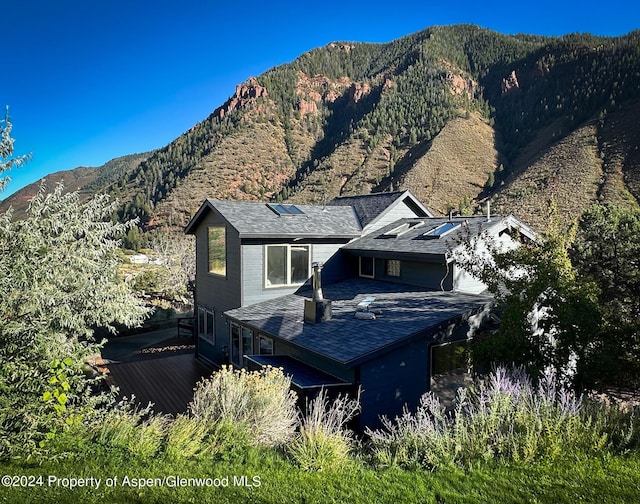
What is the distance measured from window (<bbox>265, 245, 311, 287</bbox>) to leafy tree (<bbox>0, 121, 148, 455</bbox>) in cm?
479

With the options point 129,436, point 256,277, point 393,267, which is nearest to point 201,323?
point 256,277

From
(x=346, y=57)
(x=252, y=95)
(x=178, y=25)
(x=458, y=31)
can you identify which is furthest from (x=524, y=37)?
(x=178, y=25)

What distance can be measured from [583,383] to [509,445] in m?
3.27

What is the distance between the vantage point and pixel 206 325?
16.3m

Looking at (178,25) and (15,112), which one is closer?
(15,112)

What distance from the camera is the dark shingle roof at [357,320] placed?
925 centimetres

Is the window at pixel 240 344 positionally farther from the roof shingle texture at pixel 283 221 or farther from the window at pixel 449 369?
the window at pixel 449 369

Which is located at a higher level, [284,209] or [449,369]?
[284,209]

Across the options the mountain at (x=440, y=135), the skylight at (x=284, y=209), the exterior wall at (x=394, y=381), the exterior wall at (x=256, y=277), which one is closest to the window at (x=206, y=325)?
the exterior wall at (x=256, y=277)

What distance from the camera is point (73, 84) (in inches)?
953

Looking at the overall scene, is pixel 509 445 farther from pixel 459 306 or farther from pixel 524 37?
pixel 524 37

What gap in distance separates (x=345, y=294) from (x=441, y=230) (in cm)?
399

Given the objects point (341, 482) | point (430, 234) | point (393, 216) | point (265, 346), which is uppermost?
point (393, 216)

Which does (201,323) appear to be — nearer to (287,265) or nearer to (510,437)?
(287,265)
